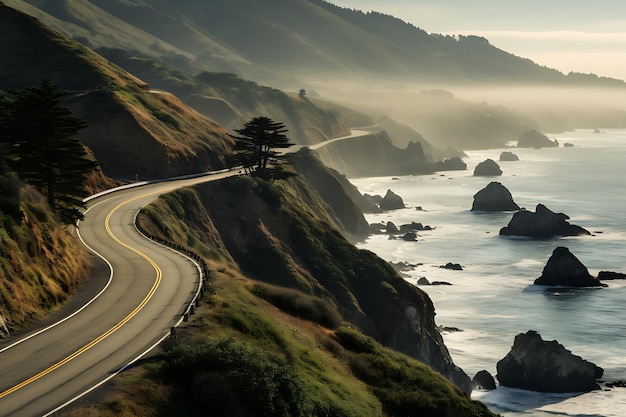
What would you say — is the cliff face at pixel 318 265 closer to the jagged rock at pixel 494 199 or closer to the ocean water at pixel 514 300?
the ocean water at pixel 514 300

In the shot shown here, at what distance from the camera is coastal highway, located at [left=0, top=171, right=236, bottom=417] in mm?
33188

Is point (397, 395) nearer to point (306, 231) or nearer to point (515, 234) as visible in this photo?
point (306, 231)

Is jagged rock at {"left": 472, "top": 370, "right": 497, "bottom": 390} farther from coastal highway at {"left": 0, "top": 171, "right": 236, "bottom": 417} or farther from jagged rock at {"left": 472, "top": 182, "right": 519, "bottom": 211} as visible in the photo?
jagged rock at {"left": 472, "top": 182, "right": 519, "bottom": 211}

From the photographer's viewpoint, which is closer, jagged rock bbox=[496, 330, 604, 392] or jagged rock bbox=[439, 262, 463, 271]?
jagged rock bbox=[496, 330, 604, 392]

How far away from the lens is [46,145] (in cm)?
5966

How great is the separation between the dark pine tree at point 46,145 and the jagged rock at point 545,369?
43767 millimetres

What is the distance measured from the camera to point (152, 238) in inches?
2739

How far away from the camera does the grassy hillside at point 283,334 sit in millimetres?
33156

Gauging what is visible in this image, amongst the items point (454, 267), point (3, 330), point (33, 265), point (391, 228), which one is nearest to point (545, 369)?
point (33, 265)

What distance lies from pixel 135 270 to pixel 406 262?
81.0 meters

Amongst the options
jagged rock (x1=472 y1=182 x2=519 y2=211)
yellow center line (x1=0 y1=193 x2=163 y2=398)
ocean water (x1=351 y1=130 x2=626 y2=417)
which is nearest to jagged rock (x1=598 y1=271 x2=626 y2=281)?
ocean water (x1=351 y1=130 x2=626 y2=417)

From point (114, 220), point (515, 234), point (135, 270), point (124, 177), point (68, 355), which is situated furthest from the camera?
point (515, 234)

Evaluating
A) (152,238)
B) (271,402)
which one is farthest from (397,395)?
(152,238)

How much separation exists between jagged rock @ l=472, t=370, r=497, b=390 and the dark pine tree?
41509 millimetres
